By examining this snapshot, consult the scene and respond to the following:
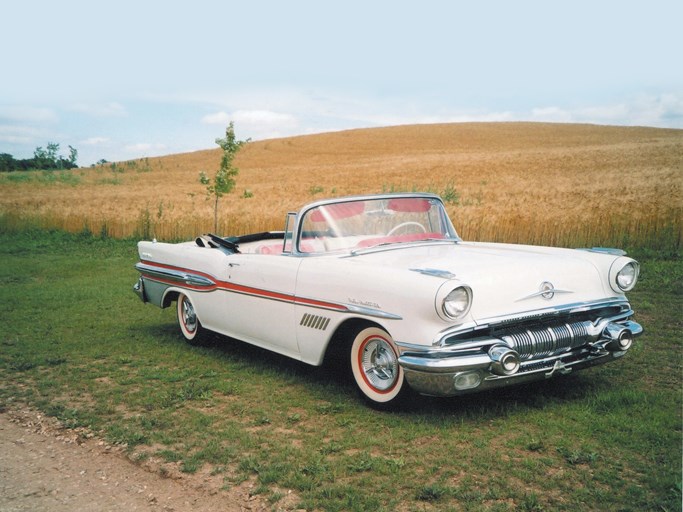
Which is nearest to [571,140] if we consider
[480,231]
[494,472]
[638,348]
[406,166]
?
[406,166]

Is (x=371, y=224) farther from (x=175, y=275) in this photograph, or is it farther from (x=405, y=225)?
(x=175, y=275)

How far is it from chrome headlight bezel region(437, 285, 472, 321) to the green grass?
75cm

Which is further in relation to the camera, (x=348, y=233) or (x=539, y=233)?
(x=539, y=233)

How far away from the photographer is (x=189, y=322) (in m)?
6.77

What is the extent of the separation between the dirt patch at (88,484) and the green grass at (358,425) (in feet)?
0.45

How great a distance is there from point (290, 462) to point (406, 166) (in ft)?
111

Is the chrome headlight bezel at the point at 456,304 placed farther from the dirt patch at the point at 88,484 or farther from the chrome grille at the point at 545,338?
the dirt patch at the point at 88,484

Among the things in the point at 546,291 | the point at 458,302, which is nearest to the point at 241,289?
the point at 458,302

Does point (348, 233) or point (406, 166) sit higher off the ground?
point (406, 166)

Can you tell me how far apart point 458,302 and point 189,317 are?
11.7 feet

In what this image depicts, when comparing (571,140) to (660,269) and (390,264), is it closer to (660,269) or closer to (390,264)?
(660,269)

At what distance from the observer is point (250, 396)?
16.6 ft

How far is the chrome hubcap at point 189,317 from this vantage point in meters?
6.70

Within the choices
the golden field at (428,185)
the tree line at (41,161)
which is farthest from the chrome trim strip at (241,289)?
the tree line at (41,161)
